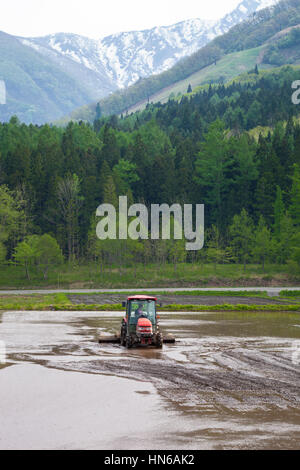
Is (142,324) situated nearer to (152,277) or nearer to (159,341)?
(159,341)

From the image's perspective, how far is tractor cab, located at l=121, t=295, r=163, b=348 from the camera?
2919 cm

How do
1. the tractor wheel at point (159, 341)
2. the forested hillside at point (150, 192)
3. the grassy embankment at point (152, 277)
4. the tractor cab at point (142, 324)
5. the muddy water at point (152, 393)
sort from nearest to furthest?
1. the muddy water at point (152, 393)
2. the tractor cab at point (142, 324)
3. the tractor wheel at point (159, 341)
4. the grassy embankment at point (152, 277)
5. the forested hillside at point (150, 192)

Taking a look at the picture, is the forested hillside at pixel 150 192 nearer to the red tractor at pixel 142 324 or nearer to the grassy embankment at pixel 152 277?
the grassy embankment at pixel 152 277

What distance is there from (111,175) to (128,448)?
11649cm

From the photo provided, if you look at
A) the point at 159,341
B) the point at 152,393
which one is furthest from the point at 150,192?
the point at 152,393

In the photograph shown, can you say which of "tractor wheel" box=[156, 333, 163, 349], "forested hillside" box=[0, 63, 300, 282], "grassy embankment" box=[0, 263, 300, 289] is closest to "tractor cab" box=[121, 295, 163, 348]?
"tractor wheel" box=[156, 333, 163, 349]

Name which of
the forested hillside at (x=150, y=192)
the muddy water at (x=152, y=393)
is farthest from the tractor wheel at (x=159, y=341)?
the forested hillside at (x=150, y=192)

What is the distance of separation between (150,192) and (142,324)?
→ 108 metres

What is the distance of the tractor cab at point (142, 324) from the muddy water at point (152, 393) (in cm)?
70

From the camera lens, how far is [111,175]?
128000 millimetres

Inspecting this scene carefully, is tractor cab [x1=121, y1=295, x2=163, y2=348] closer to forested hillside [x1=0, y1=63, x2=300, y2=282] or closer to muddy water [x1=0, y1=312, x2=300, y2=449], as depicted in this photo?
muddy water [x1=0, y1=312, x2=300, y2=449]

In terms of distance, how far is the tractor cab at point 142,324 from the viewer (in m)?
29.2

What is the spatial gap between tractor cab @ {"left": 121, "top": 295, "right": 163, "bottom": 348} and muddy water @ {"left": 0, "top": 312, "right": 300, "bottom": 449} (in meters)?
0.70

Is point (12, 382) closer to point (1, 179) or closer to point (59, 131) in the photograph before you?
point (1, 179)
